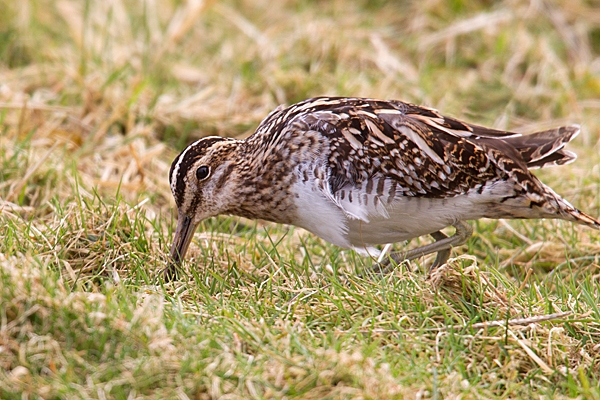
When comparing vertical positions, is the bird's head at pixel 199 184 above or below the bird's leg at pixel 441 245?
above

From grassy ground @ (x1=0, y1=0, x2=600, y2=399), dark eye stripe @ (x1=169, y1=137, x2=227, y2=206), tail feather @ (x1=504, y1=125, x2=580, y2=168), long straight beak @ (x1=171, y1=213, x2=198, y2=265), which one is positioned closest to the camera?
grassy ground @ (x1=0, y1=0, x2=600, y2=399)

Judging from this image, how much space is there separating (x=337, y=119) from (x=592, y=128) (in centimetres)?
412

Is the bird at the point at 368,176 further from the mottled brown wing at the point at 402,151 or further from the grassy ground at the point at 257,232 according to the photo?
the grassy ground at the point at 257,232

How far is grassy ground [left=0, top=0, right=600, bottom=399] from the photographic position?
3951mm

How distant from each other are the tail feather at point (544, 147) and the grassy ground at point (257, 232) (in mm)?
630

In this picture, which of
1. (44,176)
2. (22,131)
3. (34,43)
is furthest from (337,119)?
(34,43)

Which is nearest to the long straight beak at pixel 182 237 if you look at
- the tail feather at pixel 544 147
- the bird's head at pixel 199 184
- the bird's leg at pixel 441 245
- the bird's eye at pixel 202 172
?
the bird's head at pixel 199 184

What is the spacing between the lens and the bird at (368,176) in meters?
5.04

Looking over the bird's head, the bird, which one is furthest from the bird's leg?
the bird's head

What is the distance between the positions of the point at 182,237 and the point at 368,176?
1.17 meters

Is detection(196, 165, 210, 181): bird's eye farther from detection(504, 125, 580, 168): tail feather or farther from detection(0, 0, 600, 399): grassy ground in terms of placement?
detection(504, 125, 580, 168): tail feather

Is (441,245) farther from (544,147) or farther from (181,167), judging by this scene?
(181,167)

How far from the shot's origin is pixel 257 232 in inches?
238

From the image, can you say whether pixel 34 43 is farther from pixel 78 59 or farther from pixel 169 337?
pixel 169 337
